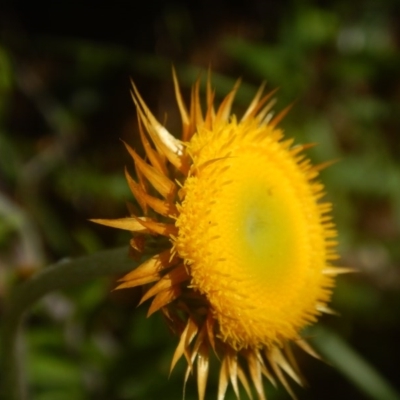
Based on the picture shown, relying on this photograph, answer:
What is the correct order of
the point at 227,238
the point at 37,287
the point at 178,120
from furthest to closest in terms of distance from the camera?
the point at 178,120 → the point at 37,287 → the point at 227,238

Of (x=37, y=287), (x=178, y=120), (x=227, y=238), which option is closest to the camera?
(x=227, y=238)

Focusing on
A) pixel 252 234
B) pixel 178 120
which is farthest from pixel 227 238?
pixel 178 120

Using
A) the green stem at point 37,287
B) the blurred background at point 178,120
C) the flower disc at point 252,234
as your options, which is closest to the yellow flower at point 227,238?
the flower disc at point 252,234

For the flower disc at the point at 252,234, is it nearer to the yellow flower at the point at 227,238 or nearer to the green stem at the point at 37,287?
the yellow flower at the point at 227,238

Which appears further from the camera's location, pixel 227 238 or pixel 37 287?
pixel 37 287

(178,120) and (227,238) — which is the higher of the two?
(178,120)

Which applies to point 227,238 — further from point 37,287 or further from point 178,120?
point 178,120
